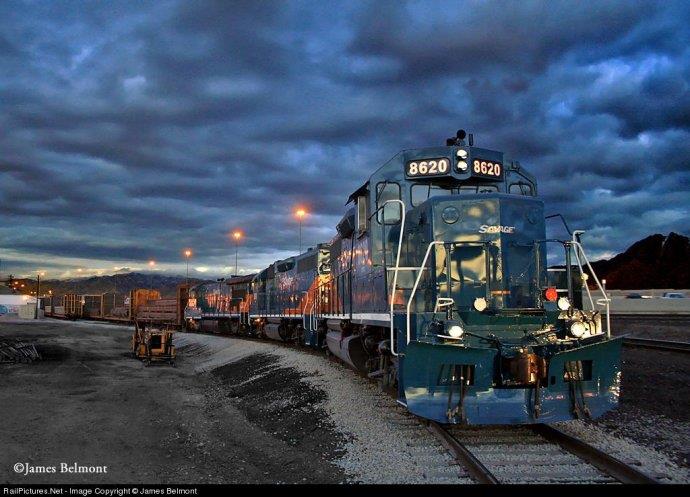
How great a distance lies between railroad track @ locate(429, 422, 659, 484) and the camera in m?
5.84

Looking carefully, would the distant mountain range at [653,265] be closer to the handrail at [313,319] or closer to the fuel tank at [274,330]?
the fuel tank at [274,330]

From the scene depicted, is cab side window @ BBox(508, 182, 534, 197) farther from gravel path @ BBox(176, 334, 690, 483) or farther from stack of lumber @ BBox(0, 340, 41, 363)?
stack of lumber @ BBox(0, 340, 41, 363)

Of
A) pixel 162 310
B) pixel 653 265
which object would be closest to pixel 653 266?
pixel 653 265

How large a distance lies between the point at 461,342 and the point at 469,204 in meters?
2.10

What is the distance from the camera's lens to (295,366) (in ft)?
52.2

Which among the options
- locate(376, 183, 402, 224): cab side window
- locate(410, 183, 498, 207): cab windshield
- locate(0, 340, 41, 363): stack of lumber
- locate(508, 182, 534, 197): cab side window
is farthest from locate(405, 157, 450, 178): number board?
locate(0, 340, 41, 363): stack of lumber

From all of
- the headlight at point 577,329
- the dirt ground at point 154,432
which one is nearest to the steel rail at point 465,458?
the dirt ground at point 154,432

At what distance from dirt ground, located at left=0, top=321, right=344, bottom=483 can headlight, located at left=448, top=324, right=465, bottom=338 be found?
2145 mm

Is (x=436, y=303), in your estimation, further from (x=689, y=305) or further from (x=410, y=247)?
(x=689, y=305)

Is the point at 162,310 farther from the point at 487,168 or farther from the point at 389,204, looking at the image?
the point at 487,168

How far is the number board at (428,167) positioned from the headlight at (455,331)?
2902 millimetres

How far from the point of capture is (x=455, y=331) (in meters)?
7.25

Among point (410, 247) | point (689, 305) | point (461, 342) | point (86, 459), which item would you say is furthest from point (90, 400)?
point (689, 305)

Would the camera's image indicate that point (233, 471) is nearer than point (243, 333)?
Yes
